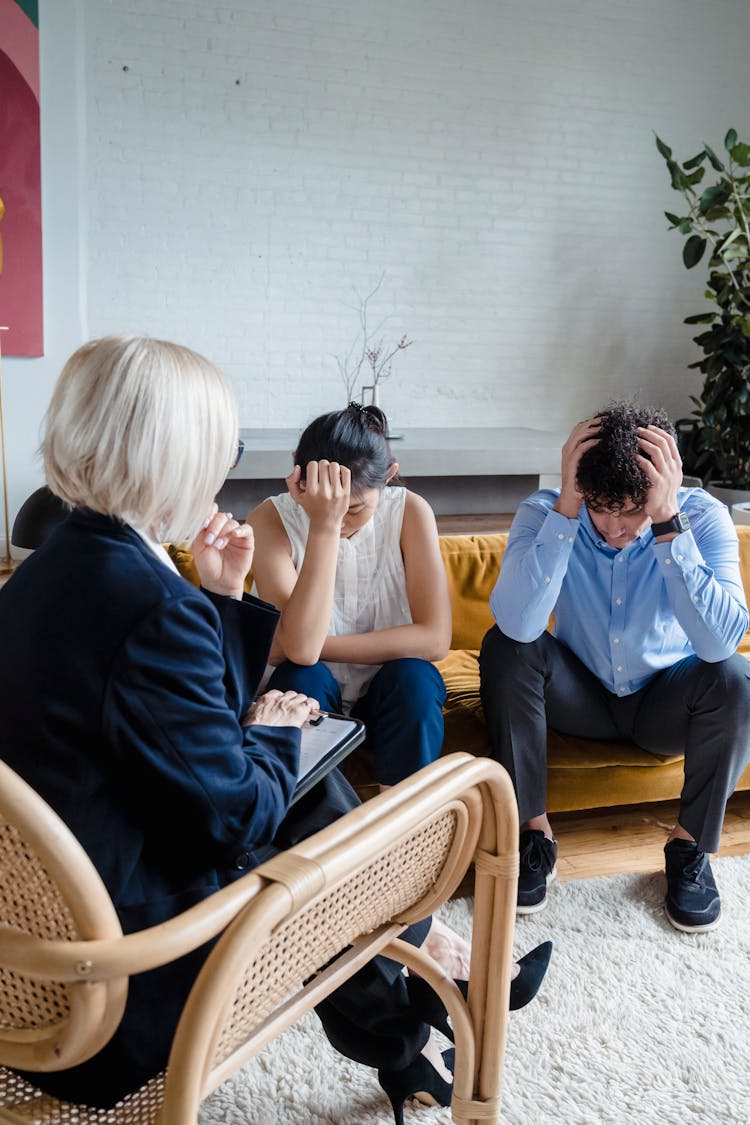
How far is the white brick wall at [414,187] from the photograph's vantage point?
532 cm

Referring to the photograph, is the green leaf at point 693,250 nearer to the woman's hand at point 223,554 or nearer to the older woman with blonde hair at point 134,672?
the woman's hand at point 223,554

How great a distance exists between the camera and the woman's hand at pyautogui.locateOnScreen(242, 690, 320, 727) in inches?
49.5

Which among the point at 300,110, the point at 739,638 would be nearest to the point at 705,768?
the point at 739,638

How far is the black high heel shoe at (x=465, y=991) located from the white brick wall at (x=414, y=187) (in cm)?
459

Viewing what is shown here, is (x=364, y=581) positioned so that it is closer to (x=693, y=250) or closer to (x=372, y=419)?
(x=372, y=419)

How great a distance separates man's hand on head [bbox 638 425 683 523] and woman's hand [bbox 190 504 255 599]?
89cm

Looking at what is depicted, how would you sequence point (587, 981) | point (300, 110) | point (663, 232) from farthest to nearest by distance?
point (663, 232)
point (300, 110)
point (587, 981)

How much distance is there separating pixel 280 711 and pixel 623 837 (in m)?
1.38

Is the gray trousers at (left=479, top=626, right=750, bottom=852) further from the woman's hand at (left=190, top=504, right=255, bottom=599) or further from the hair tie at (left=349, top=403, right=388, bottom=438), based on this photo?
the woman's hand at (left=190, top=504, right=255, bottom=599)

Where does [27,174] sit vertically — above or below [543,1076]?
above

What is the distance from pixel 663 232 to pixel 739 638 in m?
5.17

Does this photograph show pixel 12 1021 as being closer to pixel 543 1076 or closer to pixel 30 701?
pixel 30 701

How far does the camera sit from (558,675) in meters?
2.12

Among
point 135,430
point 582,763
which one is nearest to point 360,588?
point 582,763
